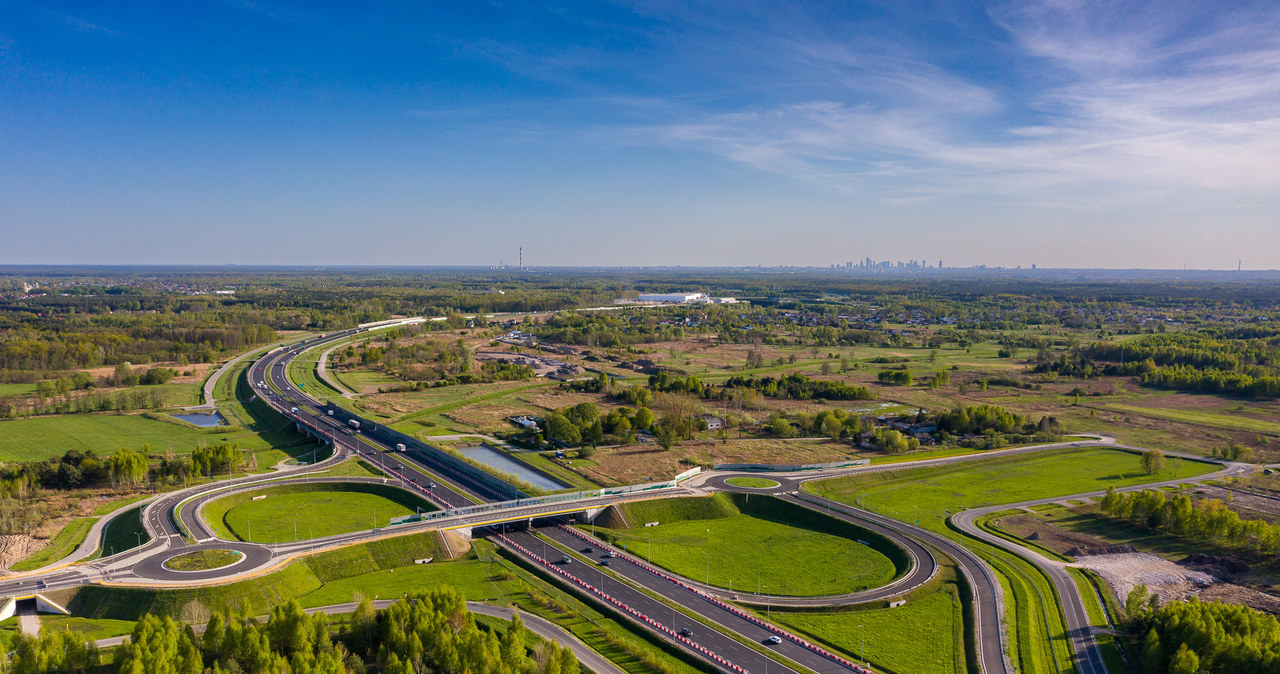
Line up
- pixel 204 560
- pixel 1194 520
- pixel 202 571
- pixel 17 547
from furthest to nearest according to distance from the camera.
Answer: pixel 1194 520
pixel 17 547
pixel 204 560
pixel 202 571

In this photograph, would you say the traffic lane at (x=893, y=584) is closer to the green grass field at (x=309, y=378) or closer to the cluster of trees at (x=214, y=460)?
the cluster of trees at (x=214, y=460)

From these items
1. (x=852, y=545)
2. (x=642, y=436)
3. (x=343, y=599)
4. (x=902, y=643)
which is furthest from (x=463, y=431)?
(x=902, y=643)

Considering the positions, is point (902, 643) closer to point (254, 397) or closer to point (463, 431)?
point (463, 431)

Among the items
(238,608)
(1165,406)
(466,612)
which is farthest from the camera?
(1165,406)

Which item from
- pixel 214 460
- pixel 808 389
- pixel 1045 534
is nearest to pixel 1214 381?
pixel 808 389

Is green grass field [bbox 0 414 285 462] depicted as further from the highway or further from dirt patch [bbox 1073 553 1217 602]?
dirt patch [bbox 1073 553 1217 602]

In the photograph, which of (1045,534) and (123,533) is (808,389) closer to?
(1045,534)
